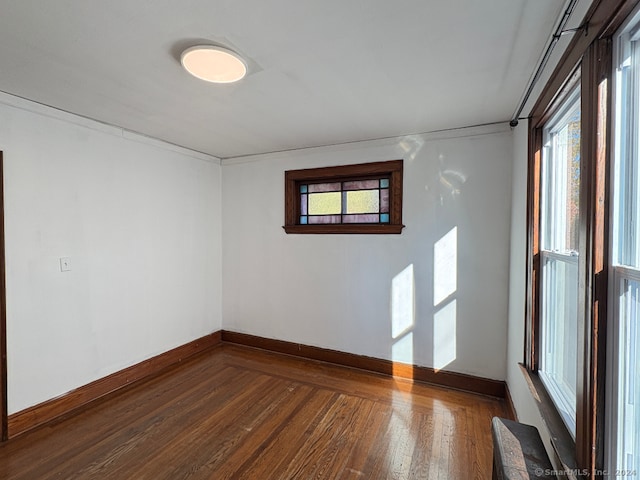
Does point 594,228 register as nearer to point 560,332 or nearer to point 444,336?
point 560,332

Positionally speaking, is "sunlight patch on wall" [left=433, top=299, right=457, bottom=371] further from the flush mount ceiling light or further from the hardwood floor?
the flush mount ceiling light

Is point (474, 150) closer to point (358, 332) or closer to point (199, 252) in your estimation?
point (358, 332)

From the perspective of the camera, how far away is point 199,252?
11.9 ft

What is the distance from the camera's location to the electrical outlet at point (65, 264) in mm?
2375

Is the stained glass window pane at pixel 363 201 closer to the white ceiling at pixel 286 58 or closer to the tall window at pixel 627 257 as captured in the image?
the white ceiling at pixel 286 58

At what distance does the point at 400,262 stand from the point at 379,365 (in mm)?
1073

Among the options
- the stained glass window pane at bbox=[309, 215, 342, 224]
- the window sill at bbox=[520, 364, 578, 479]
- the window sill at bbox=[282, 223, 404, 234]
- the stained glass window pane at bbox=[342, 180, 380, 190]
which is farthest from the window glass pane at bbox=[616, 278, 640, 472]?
the stained glass window pane at bbox=[309, 215, 342, 224]

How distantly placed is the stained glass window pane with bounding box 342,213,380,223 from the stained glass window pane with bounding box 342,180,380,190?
286 mm

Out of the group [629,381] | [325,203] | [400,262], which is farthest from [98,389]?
[629,381]

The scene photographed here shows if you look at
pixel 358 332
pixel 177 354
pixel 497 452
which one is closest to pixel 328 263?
pixel 358 332

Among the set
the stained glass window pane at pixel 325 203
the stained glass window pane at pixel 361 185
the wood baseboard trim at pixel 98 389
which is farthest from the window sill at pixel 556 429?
the wood baseboard trim at pixel 98 389

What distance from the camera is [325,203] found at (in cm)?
339

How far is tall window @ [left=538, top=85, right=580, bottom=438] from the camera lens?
4.61 ft

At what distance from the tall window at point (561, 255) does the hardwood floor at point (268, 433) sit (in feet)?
2.45
